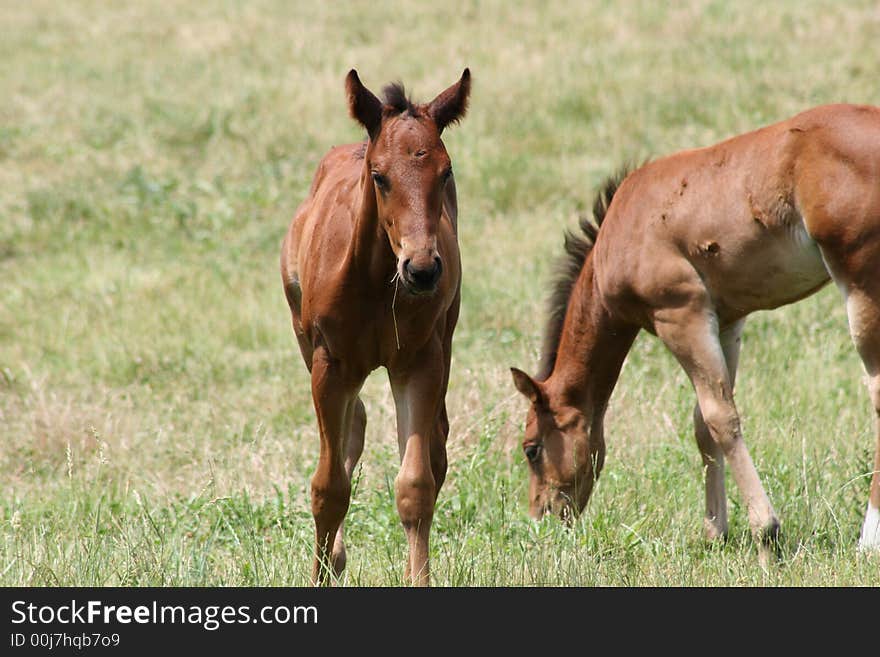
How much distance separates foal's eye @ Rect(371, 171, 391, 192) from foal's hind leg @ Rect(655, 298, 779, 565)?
1.95 meters

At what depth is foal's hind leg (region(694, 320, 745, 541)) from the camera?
609 centimetres

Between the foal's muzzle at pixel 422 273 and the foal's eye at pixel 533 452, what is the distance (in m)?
2.52

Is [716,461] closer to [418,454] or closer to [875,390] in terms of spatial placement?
[875,390]

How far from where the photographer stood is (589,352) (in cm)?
667

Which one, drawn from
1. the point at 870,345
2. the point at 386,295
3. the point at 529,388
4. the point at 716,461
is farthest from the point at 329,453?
the point at 870,345

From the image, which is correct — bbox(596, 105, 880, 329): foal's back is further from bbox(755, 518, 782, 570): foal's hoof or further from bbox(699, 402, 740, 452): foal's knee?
bbox(755, 518, 782, 570): foal's hoof

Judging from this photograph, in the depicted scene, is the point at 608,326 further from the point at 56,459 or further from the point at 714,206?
the point at 56,459

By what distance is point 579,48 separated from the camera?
54.3 ft

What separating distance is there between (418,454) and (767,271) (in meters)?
1.93

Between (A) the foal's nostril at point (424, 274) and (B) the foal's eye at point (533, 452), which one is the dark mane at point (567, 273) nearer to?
(B) the foal's eye at point (533, 452)

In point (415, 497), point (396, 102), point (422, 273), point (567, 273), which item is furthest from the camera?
→ point (567, 273)

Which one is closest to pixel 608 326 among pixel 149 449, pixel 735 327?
pixel 735 327

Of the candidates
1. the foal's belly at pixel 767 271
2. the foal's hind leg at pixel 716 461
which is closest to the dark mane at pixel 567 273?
the foal's hind leg at pixel 716 461

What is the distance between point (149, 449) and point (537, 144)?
7.78m
